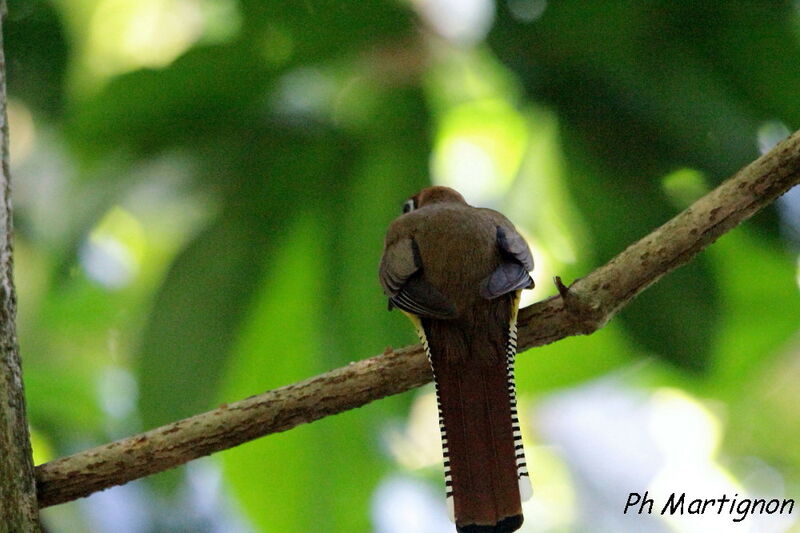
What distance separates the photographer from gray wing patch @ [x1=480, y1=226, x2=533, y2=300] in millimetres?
3256

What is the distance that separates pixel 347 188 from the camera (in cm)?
400

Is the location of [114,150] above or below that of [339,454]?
above

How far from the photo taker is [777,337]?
170 inches

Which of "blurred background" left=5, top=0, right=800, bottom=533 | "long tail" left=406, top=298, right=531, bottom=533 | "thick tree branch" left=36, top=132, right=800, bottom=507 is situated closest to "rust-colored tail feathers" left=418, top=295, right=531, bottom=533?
"long tail" left=406, top=298, right=531, bottom=533

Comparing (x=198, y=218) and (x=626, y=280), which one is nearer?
(x=626, y=280)

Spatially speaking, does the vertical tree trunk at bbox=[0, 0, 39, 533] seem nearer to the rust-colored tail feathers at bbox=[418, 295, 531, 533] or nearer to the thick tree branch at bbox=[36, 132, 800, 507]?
the thick tree branch at bbox=[36, 132, 800, 507]

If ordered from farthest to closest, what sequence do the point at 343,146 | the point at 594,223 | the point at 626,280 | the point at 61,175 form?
the point at 61,175, the point at 343,146, the point at 594,223, the point at 626,280

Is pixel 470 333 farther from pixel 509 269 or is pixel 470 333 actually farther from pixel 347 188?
pixel 347 188

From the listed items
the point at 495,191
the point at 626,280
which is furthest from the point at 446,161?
the point at 626,280

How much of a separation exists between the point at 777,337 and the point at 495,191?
7.02 ft

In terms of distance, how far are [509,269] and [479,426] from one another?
1.83ft

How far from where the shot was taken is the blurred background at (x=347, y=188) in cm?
364

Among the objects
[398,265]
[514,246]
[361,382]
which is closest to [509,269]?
[514,246]

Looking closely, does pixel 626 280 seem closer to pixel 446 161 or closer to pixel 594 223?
pixel 594 223
